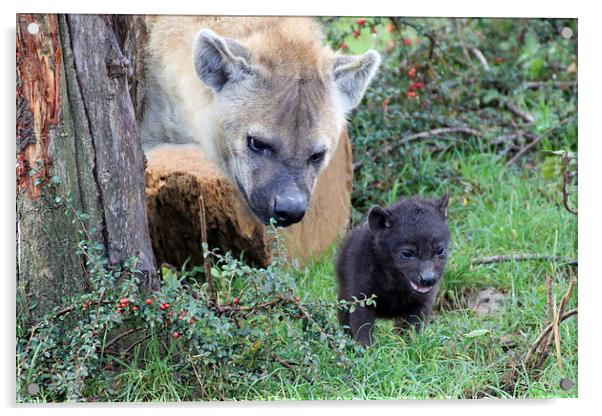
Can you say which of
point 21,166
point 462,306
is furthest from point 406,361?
point 21,166

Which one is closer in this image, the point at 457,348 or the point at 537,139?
the point at 457,348

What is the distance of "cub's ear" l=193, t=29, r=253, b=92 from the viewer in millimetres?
3205

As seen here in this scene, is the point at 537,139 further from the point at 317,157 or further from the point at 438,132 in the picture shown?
the point at 317,157

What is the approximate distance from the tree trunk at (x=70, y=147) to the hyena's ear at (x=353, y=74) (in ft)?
2.42

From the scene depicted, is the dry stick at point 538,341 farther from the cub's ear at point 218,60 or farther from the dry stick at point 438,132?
the dry stick at point 438,132

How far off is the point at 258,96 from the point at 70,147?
2.12ft

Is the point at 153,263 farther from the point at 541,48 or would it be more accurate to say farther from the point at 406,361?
the point at 541,48

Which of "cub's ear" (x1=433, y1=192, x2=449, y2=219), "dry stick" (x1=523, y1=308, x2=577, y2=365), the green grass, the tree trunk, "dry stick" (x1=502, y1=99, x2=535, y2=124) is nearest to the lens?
the tree trunk

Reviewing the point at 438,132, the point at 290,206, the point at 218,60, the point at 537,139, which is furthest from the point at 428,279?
the point at 537,139

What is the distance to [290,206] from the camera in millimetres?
3182

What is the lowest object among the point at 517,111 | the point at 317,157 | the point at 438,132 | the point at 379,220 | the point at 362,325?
the point at 362,325

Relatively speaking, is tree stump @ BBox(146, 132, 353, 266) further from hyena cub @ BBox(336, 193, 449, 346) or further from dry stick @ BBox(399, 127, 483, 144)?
hyena cub @ BBox(336, 193, 449, 346)

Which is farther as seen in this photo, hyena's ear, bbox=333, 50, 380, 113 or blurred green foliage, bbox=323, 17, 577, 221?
blurred green foliage, bbox=323, 17, 577, 221

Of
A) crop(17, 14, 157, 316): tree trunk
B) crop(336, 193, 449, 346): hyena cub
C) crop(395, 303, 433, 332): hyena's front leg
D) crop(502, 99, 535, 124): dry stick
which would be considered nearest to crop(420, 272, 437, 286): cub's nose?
crop(336, 193, 449, 346): hyena cub
